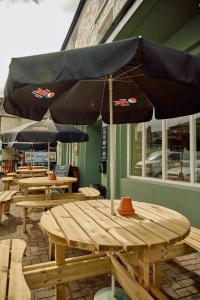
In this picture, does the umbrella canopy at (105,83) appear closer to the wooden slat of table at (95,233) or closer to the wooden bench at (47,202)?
the wooden slat of table at (95,233)

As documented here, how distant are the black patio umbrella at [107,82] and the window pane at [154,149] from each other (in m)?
1.58

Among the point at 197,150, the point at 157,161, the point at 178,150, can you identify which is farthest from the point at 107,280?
the point at 157,161

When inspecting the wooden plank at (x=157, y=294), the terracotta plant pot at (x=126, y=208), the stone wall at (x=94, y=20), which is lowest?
the wooden plank at (x=157, y=294)

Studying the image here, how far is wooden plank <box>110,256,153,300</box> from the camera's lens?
5.76ft

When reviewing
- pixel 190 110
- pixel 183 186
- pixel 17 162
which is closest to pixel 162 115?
pixel 190 110

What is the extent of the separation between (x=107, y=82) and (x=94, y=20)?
660 centimetres

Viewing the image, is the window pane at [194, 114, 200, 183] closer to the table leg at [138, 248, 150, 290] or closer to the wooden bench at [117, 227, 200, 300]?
the wooden bench at [117, 227, 200, 300]

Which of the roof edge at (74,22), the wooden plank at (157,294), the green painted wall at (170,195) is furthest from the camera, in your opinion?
the roof edge at (74,22)

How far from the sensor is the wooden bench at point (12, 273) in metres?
1.50

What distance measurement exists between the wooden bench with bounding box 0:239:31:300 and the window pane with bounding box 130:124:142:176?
143 inches

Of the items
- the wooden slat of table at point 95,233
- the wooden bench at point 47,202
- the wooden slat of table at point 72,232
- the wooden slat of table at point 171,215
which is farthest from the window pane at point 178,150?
the wooden slat of table at point 72,232

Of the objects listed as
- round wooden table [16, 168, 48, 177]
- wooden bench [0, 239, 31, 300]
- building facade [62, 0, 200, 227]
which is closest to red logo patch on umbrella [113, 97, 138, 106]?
building facade [62, 0, 200, 227]

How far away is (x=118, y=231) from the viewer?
5.54ft

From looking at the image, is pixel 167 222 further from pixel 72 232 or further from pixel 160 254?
pixel 72 232
